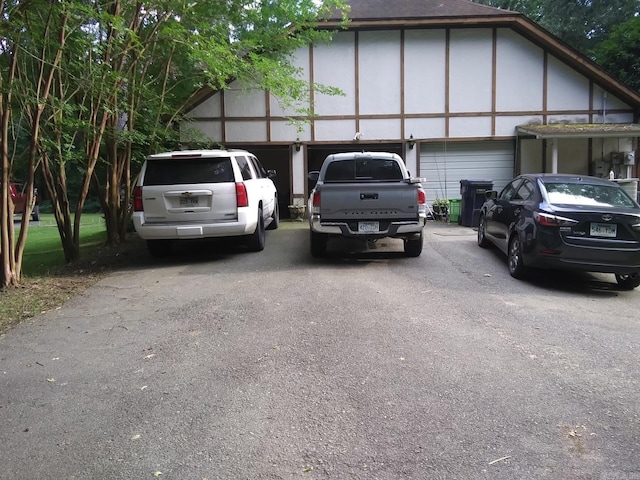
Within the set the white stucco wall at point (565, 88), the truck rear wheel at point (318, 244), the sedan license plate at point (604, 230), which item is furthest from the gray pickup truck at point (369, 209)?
the white stucco wall at point (565, 88)

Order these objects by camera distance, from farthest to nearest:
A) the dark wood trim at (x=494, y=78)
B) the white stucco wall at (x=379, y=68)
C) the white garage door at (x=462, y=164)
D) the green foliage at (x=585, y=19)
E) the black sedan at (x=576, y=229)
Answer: the green foliage at (x=585, y=19), the white garage door at (x=462, y=164), the white stucco wall at (x=379, y=68), the dark wood trim at (x=494, y=78), the black sedan at (x=576, y=229)

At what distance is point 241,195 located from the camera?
905 centimetres

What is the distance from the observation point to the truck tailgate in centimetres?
857

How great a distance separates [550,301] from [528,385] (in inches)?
121

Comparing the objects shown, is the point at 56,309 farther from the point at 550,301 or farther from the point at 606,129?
the point at 606,129

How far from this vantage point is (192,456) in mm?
3158

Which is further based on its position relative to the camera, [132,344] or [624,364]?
[132,344]

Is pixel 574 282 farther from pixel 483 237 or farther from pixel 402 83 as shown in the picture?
pixel 402 83

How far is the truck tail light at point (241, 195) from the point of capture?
9.02 meters

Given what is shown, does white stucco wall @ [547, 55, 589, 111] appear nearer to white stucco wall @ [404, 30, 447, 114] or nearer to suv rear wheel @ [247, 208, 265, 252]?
white stucco wall @ [404, 30, 447, 114]

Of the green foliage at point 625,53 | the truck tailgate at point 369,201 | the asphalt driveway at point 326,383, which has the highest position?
the green foliage at point 625,53

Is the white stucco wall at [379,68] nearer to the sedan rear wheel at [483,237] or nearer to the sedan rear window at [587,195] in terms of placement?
the sedan rear wheel at [483,237]

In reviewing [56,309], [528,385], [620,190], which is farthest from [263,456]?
[620,190]

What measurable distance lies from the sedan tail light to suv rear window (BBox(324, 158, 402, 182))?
311cm
